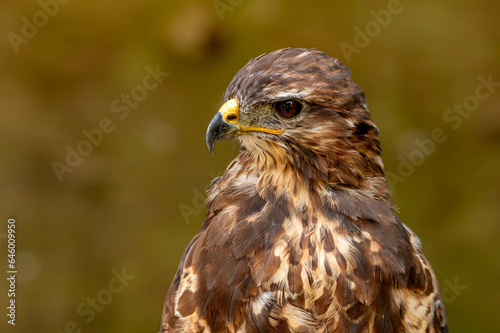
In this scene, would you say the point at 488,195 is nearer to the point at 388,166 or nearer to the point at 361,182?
the point at 388,166

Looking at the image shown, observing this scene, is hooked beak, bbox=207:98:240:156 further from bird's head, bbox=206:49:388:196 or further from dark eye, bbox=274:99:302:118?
dark eye, bbox=274:99:302:118

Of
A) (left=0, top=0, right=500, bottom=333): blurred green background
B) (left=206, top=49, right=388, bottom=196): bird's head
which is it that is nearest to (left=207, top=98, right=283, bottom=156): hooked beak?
(left=206, top=49, right=388, bottom=196): bird's head

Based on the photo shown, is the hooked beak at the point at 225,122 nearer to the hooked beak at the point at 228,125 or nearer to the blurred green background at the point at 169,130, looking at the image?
the hooked beak at the point at 228,125

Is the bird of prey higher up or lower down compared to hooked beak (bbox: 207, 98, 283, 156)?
lower down

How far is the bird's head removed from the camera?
2.32m

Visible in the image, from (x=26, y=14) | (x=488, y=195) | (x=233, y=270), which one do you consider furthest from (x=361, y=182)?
(x=26, y=14)

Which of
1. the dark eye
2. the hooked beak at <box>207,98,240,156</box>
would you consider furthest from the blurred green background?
the dark eye

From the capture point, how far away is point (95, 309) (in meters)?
4.91

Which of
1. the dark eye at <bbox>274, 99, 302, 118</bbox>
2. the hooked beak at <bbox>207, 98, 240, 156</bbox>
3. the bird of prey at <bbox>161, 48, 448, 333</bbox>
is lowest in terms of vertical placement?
the bird of prey at <bbox>161, 48, 448, 333</bbox>

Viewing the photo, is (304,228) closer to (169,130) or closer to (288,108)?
(288,108)

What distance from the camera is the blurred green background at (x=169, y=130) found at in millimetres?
4398

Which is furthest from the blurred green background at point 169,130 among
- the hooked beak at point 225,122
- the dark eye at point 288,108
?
the dark eye at point 288,108

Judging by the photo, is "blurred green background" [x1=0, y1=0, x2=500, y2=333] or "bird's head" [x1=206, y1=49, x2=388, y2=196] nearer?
"bird's head" [x1=206, y1=49, x2=388, y2=196]

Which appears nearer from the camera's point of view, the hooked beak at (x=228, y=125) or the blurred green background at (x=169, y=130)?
the hooked beak at (x=228, y=125)
